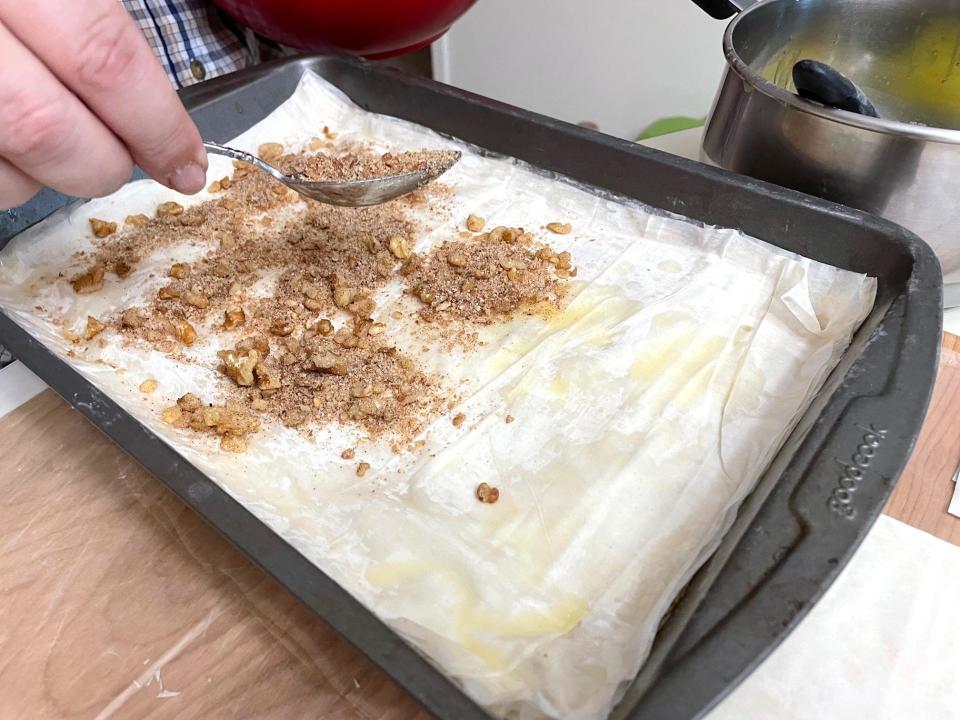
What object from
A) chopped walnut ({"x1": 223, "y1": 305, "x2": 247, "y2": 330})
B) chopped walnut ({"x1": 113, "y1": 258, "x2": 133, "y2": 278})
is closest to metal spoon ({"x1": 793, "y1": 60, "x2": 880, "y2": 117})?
chopped walnut ({"x1": 223, "y1": 305, "x2": 247, "y2": 330})

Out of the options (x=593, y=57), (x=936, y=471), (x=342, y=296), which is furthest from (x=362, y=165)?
(x=593, y=57)

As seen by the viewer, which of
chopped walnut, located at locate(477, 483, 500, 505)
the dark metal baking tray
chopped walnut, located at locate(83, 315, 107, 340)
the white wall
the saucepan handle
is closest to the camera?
the dark metal baking tray

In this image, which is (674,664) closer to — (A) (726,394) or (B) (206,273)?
(A) (726,394)

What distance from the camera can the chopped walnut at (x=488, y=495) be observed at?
1.64 feet

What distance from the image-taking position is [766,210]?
0.63 meters

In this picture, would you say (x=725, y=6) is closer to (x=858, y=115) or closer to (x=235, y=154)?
(x=858, y=115)

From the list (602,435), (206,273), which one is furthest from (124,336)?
(602,435)

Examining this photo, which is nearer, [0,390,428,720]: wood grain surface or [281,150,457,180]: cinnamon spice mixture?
[0,390,428,720]: wood grain surface

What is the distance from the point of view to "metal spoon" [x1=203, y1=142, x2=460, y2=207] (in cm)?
67

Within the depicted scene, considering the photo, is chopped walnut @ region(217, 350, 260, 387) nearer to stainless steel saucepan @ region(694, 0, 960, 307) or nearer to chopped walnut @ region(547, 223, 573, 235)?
chopped walnut @ region(547, 223, 573, 235)

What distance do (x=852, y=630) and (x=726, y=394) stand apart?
0.17 m

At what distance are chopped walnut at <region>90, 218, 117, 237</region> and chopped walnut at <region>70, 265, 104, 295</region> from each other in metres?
0.07

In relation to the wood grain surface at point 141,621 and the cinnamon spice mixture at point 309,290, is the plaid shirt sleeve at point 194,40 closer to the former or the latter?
the cinnamon spice mixture at point 309,290

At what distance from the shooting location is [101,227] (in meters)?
0.73
